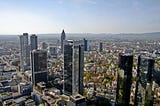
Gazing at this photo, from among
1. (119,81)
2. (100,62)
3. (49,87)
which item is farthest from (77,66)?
(100,62)

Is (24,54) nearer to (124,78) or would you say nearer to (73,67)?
(73,67)

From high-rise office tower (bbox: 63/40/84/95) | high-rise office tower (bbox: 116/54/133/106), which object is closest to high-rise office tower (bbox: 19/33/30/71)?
high-rise office tower (bbox: 63/40/84/95)

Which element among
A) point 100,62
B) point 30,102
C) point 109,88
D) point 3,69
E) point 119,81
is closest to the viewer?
point 119,81

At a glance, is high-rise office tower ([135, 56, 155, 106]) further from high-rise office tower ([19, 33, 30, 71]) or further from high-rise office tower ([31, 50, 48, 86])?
high-rise office tower ([19, 33, 30, 71])

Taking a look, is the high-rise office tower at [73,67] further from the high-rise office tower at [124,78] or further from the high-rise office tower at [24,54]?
the high-rise office tower at [24,54]

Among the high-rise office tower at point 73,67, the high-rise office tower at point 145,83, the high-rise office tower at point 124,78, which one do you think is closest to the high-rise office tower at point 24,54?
the high-rise office tower at point 73,67

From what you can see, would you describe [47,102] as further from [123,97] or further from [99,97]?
[123,97]
